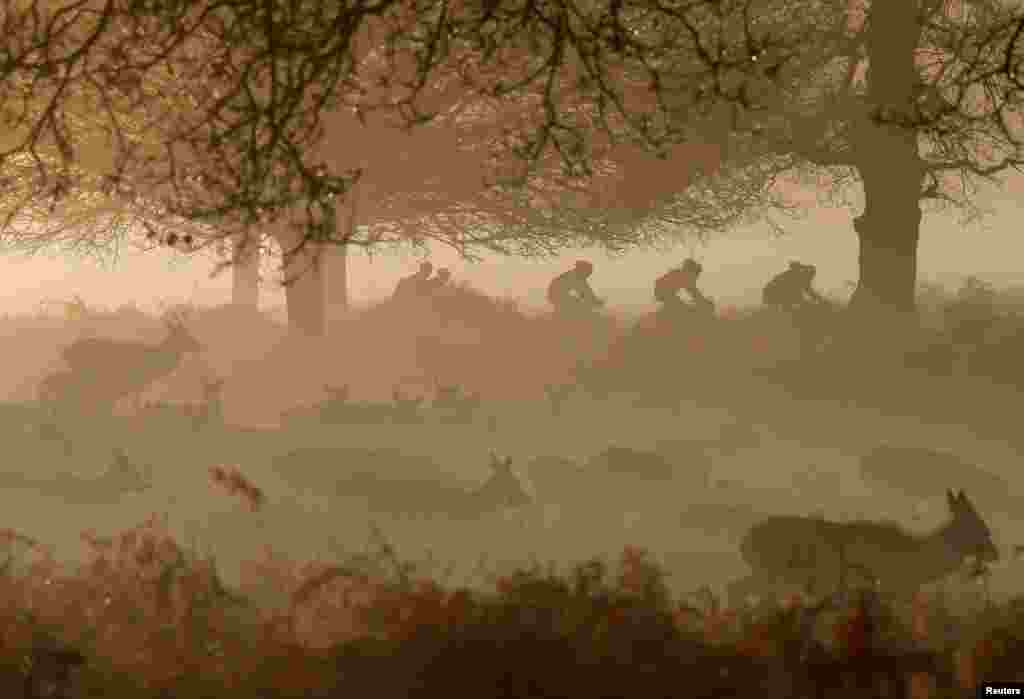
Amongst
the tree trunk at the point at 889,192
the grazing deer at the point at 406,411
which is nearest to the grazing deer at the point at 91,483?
the grazing deer at the point at 406,411

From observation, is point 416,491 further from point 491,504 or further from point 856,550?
point 856,550

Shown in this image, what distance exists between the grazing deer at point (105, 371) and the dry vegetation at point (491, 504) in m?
0.53

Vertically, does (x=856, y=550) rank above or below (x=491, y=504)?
below

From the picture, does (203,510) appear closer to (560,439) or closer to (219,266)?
(219,266)

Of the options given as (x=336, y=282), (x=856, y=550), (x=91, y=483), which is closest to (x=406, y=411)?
(x=91, y=483)

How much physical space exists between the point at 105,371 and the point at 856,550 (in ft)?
32.3

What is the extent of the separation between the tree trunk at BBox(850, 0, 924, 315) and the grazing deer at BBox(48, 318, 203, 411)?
1061 cm

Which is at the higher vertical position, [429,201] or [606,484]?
[429,201]

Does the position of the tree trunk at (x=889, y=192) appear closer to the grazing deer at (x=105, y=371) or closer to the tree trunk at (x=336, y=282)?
the tree trunk at (x=336, y=282)

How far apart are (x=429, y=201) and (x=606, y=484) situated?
841 centimetres

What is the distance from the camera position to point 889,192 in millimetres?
15922

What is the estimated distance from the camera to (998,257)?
3541 cm

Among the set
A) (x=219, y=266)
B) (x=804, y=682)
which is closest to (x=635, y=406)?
(x=219, y=266)

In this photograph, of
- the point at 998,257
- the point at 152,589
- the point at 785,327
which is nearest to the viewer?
the point at 152,589
